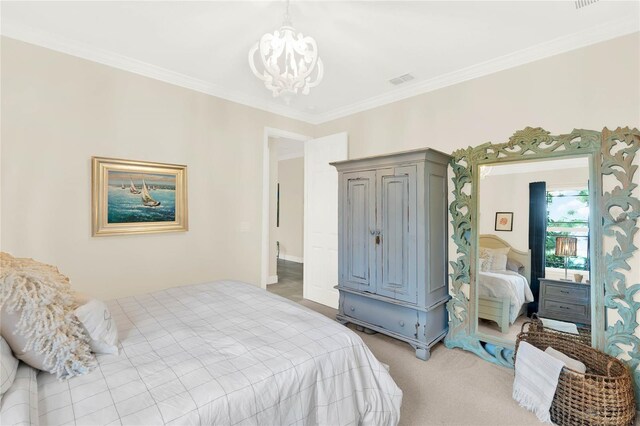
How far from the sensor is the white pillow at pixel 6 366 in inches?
36.8

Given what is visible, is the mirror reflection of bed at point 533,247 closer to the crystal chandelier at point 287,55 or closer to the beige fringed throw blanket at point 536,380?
the beige fringed throw blanket at point 536,380

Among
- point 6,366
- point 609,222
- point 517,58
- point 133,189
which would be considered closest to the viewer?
point 6,366

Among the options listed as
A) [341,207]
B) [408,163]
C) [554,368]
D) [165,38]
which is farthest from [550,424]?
[165,38]

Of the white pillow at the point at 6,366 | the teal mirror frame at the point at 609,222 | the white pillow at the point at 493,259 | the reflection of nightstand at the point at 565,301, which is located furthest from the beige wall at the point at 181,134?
the white pillow at the point at 6,366

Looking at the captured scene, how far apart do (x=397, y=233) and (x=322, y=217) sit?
1.55 m

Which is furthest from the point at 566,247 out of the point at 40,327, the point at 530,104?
the point at 40,327

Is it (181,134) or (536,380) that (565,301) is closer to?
(536,380)

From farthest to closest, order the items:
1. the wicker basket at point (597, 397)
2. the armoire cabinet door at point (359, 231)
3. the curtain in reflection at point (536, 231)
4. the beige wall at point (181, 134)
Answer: the armoire cabinet door at point (359, 231) < the curtain in reflection at point (536, 231) < the beige wall at point (181, 134) < the wicker basket at point (597, 397)

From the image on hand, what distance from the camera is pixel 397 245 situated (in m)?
2.72

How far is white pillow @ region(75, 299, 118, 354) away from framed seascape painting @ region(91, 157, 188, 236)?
5.25 feet

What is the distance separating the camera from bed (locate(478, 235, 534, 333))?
8.18 ft

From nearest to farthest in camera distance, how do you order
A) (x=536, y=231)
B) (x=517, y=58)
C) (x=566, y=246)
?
(x=566, y=246) < (x=536, y=231) < (x=517, y=58)

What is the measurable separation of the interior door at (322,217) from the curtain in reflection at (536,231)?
6.97ft

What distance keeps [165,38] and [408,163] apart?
2324 millimetres
